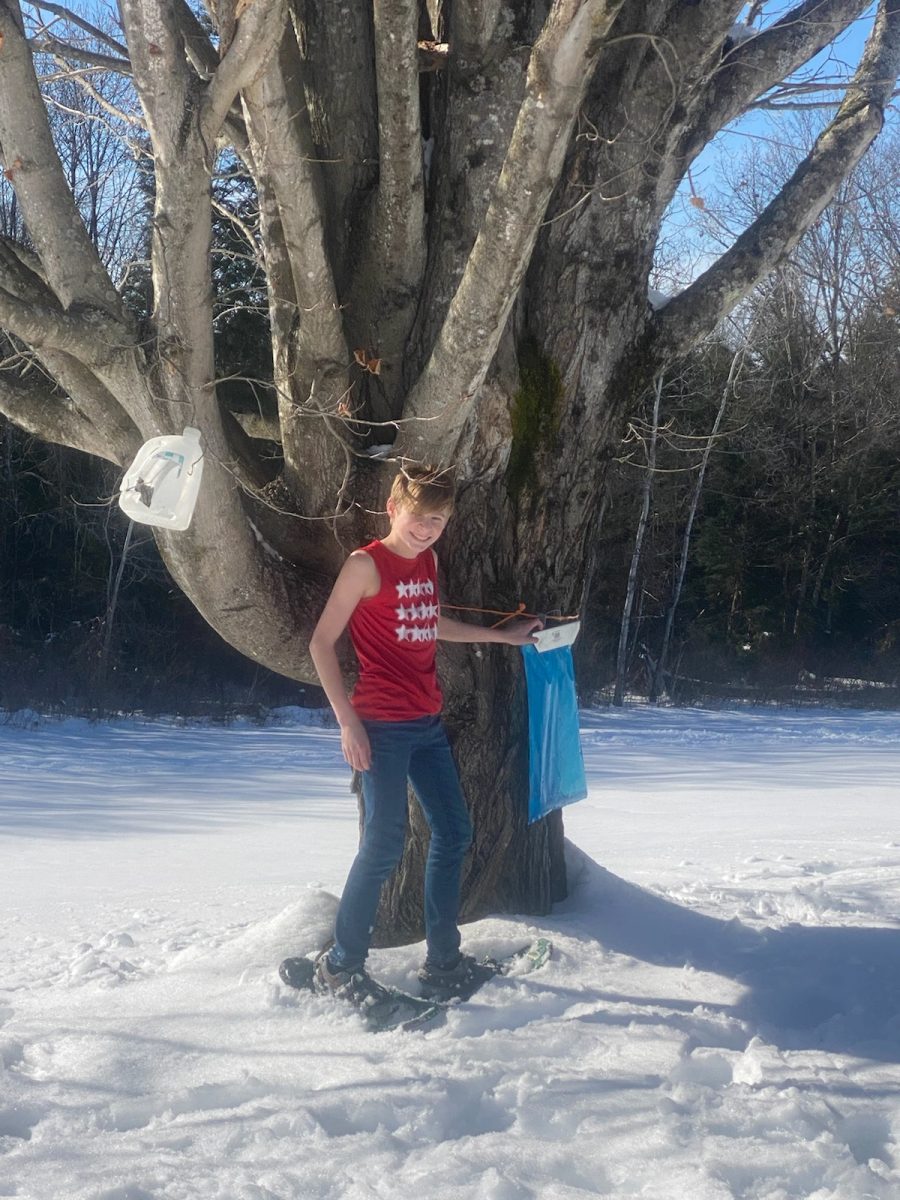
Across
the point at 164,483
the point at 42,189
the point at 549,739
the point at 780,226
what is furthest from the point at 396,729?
the point at 780,226

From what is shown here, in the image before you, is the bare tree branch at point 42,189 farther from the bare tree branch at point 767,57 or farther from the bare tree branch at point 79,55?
the bare tree branch at point 767,57

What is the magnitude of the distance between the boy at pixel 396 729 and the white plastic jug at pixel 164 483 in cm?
57

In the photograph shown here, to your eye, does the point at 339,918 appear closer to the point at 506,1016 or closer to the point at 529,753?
the point at 506,1016

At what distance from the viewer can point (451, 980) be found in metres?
3.63

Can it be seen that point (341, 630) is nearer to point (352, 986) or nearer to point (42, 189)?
point (352, 986)

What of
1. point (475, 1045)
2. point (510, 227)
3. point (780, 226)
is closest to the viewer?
point (475, 1045)

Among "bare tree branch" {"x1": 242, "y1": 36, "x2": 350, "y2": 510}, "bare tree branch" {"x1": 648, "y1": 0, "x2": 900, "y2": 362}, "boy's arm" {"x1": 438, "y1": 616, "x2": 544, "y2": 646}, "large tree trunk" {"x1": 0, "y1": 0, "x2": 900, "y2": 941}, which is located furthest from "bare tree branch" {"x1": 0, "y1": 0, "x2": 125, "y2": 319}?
"bare tree branch" {"x1": 648, "y1": 0, "x2": 900, "y2": 362}

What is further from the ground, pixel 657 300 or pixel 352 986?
pixel 657 300

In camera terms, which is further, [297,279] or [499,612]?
[499,612]

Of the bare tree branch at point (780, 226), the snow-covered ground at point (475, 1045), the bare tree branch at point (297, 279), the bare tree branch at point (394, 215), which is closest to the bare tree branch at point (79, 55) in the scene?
the bare tree branch at point (297, 279)

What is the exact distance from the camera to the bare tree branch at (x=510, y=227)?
10.7ft

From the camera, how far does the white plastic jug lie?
3607 mm

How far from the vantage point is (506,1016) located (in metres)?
3.43

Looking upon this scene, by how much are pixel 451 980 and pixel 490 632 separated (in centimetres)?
119
